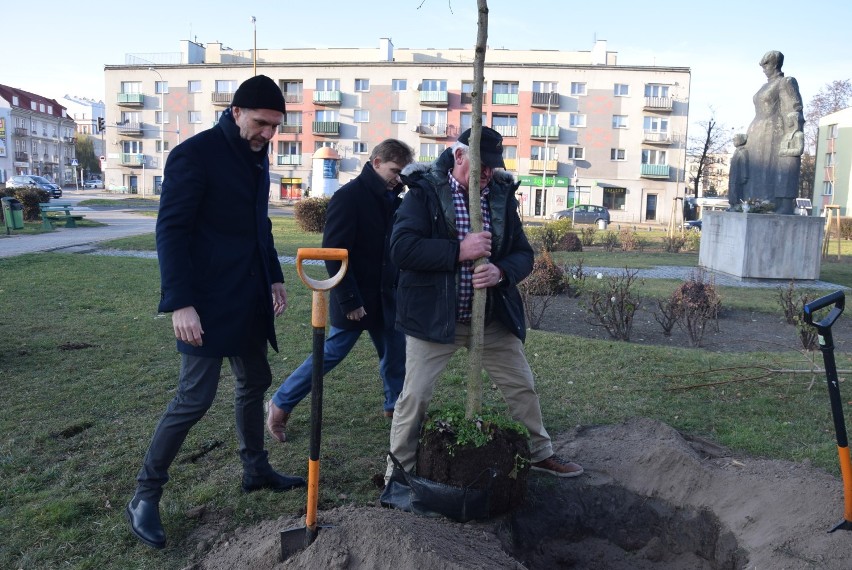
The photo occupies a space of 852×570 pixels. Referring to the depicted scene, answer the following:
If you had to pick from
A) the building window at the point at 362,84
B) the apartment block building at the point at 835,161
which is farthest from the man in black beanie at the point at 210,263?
the apartment block building at the point at 835,161

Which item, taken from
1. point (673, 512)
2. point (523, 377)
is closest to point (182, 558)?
point (523, 377)

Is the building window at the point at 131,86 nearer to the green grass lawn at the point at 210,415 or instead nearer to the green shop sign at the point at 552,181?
the green shop sign at the point at 552,181

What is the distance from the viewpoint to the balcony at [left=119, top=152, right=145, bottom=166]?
6969 centimetres

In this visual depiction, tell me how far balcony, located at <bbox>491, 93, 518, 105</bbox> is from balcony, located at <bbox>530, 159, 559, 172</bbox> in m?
5.42

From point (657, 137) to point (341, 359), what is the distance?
6191cm

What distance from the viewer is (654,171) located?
61.5 meters

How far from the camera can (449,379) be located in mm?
6074

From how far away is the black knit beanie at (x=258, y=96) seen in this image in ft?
11.0

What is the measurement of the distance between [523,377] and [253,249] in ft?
5.02

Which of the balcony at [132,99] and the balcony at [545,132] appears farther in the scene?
the balcony at [132,99]

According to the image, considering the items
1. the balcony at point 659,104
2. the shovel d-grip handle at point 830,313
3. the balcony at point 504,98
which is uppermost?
the balcony at point 504,98

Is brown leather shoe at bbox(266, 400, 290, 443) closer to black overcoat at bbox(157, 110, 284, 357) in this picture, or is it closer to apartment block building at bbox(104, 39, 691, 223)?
black overcoat at bbox(157, 110, 284, 357)

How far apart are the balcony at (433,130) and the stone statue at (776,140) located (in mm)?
50072

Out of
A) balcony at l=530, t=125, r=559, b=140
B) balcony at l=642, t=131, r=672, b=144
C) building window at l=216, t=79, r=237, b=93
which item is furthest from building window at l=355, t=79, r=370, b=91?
balcony at l=642, t=131, r=672, b=144
